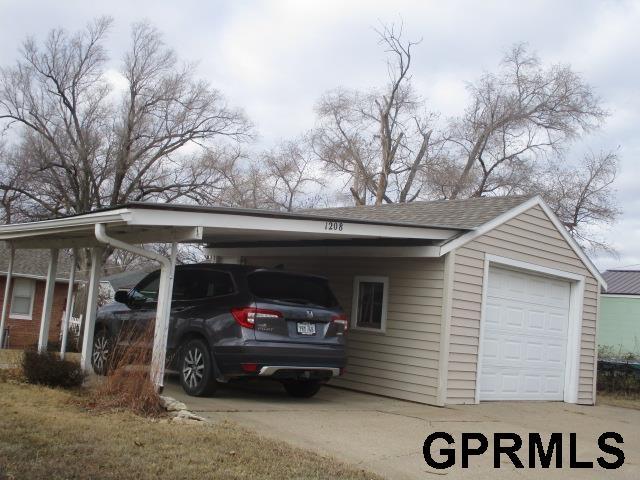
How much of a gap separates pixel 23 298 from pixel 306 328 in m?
21.0

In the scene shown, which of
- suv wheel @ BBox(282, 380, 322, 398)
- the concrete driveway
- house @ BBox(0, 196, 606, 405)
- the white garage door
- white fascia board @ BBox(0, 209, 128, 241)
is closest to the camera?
the concrete driveway

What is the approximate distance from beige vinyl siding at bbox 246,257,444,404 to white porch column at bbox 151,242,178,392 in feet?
14.0

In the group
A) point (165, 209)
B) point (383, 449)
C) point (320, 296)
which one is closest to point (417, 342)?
point (320, 296)

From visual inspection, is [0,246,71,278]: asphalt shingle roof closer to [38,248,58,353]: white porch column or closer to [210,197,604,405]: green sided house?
[38,248,58,353]: white porch column

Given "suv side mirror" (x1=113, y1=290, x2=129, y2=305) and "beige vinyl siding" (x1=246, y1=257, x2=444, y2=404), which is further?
"beige vinyl siding" (x1=246, y1=257, x2=444, y2=404)

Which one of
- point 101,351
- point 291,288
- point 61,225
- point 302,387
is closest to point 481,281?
point 302,387

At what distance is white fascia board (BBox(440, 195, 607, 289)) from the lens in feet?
36.7

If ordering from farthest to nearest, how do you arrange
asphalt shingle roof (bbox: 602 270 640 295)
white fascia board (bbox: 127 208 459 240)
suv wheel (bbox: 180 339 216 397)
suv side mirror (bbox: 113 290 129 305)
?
1. asphalt shingle roof (bbox: 602 270 640 295)
2. suv side mirror (bbox: 113 290 129 305)
3. suv wheel (bbox: 180 339 216 397)
4. white fascia board (bbox: 127 208 459 240)

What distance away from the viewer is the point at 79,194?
34.1m

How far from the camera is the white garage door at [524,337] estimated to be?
39.6 ft

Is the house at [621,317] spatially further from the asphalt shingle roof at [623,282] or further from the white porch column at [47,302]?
the white porch column at [47,302]

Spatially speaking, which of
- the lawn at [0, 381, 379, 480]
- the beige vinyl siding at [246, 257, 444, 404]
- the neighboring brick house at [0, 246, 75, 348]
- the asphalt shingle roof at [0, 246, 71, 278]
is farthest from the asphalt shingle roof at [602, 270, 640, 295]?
the lawn at [0, 381, 379, 480]

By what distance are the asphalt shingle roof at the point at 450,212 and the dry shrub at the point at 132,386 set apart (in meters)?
3.89

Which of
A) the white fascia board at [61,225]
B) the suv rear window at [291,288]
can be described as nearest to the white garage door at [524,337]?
the suv rear window at [291,288]
